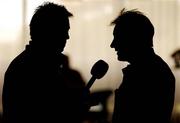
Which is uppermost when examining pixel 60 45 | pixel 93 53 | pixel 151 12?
pixel 60 45

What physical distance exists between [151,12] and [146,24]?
512cm

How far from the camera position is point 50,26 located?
250 centimetres

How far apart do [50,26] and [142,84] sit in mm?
459

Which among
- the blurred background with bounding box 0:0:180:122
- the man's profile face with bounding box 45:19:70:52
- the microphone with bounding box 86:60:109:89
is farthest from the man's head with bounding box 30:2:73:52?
the blurred background with bounding box 0:0:180:122

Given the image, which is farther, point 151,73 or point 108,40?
point 108,40

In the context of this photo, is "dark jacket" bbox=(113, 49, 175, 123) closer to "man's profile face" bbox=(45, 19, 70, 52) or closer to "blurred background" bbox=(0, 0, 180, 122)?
"man's profile face" bbox=(45, 19, 70, 52)

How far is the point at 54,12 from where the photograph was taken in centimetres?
251

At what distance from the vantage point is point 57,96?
2438mm

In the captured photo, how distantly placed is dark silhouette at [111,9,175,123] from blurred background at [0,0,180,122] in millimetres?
4648

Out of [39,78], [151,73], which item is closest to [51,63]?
[39,78]

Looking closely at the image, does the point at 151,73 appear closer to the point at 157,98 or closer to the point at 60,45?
the point at 157,98

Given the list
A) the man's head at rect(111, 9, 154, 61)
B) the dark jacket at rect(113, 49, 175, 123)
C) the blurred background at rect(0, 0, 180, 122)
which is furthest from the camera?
the blurred background at rect(0, 0, 180, 122)

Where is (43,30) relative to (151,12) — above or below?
above

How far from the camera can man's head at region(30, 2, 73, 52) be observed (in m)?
2.49
